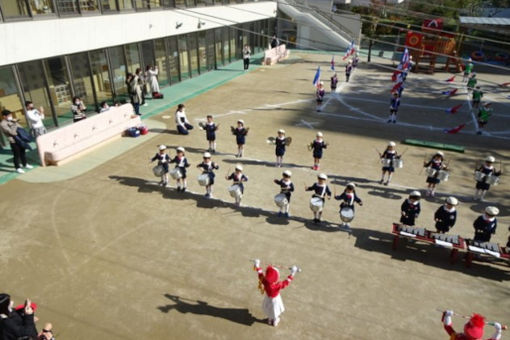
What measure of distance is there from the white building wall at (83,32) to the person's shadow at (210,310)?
12722mm

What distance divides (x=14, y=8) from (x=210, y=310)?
48.3 ft

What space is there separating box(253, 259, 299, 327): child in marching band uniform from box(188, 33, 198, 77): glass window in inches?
933

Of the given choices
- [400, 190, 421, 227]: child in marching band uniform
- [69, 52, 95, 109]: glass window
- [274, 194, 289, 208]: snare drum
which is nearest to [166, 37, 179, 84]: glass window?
[69, 52, 95, 109]: glass window

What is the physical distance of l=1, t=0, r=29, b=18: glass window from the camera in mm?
14656

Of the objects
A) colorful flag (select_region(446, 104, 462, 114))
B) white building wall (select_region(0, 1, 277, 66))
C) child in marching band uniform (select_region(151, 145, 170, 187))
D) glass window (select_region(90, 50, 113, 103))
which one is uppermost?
white building wall (select_region(0, 1, 277, 66))

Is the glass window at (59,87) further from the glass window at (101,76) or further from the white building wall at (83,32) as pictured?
the glass window at (101,76)

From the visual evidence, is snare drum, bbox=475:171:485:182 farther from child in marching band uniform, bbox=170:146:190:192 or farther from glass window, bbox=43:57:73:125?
glass window, bbox=43:57:73:125

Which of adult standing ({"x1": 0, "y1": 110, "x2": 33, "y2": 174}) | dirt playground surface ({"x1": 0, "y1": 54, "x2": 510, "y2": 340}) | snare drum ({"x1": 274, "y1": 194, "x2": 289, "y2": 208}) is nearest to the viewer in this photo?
dirt playground surface ({"x1": 0, "y1": 54, "x2": 510, "y2": 340})

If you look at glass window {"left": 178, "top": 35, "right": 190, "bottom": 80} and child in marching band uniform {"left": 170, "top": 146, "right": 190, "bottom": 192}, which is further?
glass window {"left": 178, "top": 35, "right": 190, "bottom": 80}

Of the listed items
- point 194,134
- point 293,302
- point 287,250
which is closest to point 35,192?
point 194,134

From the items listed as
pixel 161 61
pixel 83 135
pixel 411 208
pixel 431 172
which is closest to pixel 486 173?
pixel 431 172

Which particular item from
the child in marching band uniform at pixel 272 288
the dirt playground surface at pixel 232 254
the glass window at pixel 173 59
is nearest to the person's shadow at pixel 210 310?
the dirt playground surface at pixel 232 254

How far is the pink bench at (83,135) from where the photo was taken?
14.8 m

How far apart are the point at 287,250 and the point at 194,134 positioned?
9812mm
